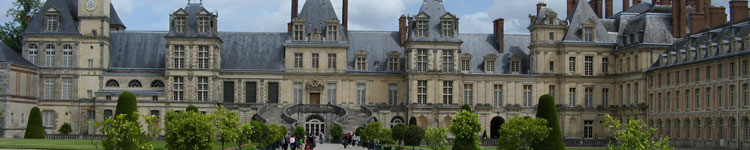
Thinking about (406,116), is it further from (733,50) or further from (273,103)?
(733,50)

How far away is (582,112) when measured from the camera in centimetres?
7031

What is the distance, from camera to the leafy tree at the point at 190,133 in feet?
108

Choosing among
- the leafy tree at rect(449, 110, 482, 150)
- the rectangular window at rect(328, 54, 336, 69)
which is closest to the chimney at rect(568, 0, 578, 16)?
the rectangular window at rect(328, 54, 336, 69)

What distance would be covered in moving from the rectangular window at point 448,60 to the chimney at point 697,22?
1616 centimetres

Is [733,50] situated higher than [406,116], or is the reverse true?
[733,50]

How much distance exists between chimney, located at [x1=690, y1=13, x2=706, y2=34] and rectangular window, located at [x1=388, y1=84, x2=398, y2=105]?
2065 centimetres

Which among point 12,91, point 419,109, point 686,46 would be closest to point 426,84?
point 419,109

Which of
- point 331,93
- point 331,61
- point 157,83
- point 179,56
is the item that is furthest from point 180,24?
point 331,93

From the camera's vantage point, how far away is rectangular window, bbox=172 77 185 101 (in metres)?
67.3

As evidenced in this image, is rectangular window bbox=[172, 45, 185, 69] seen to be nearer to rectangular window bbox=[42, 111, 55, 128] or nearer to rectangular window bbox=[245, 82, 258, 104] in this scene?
rectangular window bbox=[245, 82, 258, 104]

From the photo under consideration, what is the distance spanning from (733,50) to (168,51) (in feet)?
119

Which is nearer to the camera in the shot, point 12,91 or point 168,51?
point 12,91

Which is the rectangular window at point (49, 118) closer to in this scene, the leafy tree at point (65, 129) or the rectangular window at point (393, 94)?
the leafy tree at point (65, 129)

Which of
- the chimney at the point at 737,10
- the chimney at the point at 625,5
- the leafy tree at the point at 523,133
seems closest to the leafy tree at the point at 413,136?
the leafy tree at the point at 523,133
